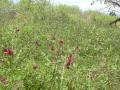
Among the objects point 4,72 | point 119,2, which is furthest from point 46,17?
point 4,72

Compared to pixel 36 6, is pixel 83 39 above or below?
below

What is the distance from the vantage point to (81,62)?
8.29 metres

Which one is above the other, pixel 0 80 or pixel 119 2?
pixel 119 2

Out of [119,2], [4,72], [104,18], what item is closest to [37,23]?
[119,2]

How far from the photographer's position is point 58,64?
189 inches

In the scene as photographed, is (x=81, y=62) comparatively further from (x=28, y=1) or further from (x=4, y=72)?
(x=28, y=1)

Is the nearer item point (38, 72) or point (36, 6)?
point (38, 72)

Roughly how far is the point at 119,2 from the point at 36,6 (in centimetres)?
432

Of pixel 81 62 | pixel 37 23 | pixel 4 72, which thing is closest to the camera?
pixel 4 72

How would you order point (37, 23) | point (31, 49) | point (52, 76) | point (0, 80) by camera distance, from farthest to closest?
point (37, 23) → point (31, 49) → point (52, 76) → point (0, 80)

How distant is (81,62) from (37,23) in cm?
576

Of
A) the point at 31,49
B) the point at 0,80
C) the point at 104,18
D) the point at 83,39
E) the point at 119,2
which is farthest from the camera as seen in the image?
the point at 104,18

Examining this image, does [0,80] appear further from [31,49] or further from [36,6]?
[36,6]

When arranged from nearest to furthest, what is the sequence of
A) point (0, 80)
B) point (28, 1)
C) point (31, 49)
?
point (0, 80), point (31, 49), point (28, 1)
